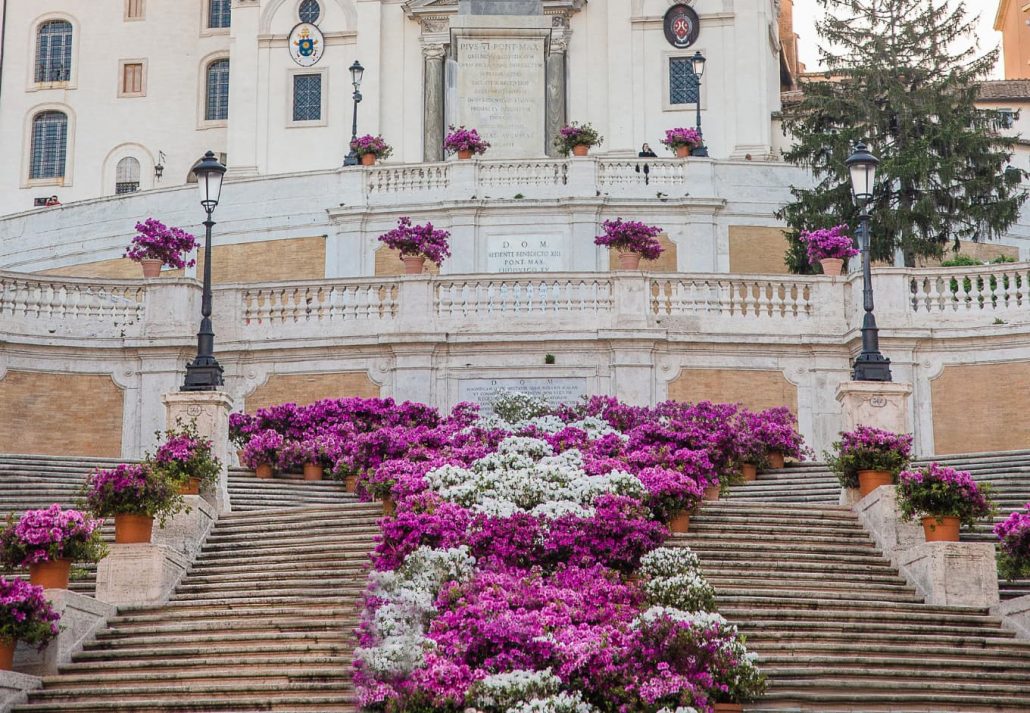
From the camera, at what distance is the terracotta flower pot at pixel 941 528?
58.4 ft

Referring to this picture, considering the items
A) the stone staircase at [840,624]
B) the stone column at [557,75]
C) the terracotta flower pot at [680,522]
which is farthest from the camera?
the stone column at [557,75]

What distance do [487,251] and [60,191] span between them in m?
27.5

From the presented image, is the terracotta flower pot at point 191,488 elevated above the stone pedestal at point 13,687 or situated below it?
above

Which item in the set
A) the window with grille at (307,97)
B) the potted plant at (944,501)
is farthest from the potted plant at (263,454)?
the window with grille at (307,97)

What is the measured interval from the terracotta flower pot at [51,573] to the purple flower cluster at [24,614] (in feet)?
2.46

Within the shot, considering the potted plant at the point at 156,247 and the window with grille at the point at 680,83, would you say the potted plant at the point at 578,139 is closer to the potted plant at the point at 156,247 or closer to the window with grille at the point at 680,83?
the potted plant at the point at 156,247

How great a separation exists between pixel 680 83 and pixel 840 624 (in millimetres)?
37339

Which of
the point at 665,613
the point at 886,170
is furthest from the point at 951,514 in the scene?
the point at 886,170

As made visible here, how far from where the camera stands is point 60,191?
58.9 meters

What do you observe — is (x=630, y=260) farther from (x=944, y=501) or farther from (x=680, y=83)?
(x=680, y=83)

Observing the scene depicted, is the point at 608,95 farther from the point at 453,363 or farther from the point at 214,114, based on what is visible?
the point at 453,363

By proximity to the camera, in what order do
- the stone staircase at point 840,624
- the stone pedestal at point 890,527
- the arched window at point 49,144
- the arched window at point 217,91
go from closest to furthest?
the stone staircase at point 840,624
the stone pedestal at point 890,527
the arched window at point 217,91
the arched window at point 49,144

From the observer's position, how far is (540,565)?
17438mm

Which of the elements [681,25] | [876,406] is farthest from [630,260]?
[681,25]
